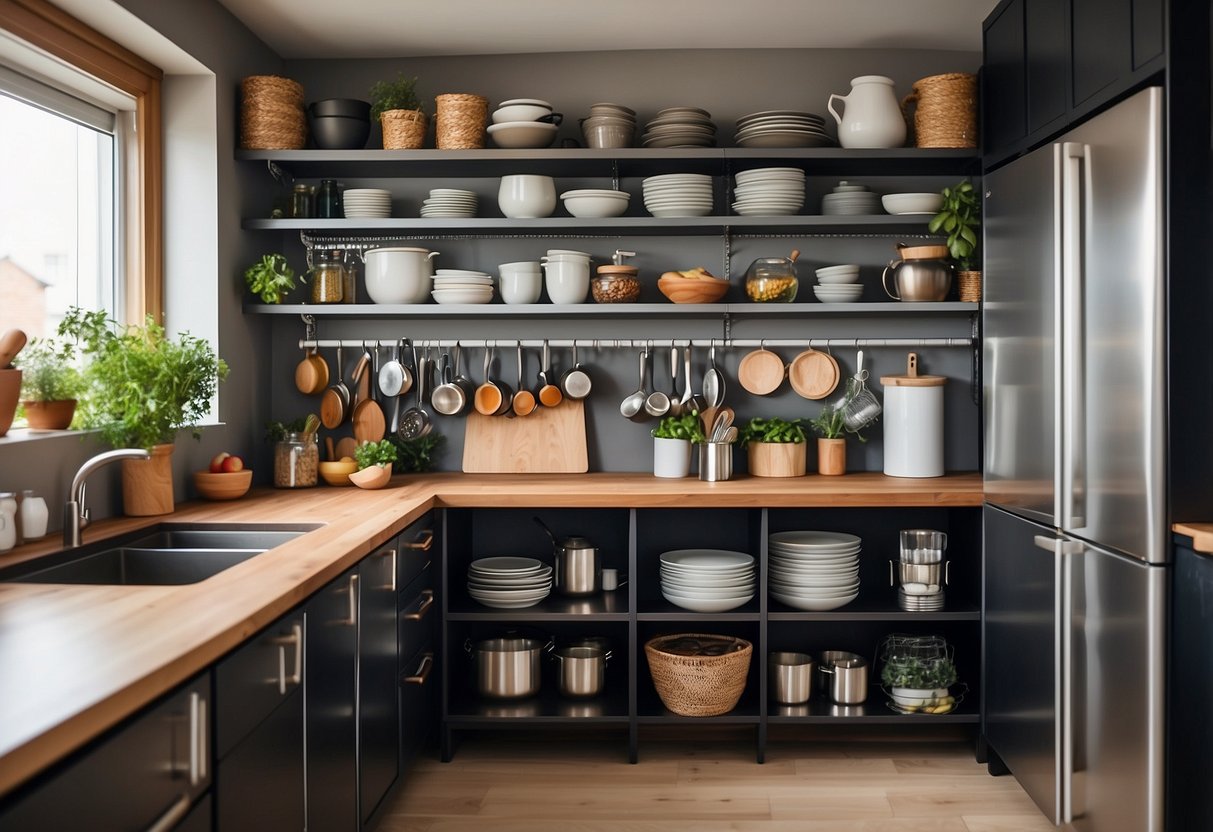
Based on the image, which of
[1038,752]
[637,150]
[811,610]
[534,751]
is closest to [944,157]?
[637,150]

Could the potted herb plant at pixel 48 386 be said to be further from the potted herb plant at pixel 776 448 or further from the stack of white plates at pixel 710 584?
the potted herb plant at pixel 776 448

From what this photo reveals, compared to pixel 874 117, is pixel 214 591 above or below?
below

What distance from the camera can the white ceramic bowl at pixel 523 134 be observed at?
11.0 ft

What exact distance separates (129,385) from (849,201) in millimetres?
2283

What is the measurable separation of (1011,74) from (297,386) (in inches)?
99.4

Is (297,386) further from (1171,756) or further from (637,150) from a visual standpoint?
(1171,756)

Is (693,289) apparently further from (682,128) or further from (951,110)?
(951,110)

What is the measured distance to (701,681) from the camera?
124 inches

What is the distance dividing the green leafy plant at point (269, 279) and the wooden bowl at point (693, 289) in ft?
4.06

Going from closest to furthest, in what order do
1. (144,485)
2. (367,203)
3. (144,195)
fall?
1. (144,485)
2. (144,195)
3. (367,203)

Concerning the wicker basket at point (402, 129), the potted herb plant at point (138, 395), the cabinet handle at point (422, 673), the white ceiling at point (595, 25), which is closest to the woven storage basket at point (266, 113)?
the white ceiling at point (595, 25)

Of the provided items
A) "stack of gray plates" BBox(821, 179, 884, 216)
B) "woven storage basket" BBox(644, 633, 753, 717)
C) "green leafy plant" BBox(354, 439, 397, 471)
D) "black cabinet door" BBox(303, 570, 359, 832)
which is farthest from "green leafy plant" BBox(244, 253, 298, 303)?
"stack of gray plates" BBox(821, 179, 884, 216)

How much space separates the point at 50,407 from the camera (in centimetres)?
253

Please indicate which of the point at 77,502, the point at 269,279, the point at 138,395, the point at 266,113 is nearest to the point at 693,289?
the point at 269,279
